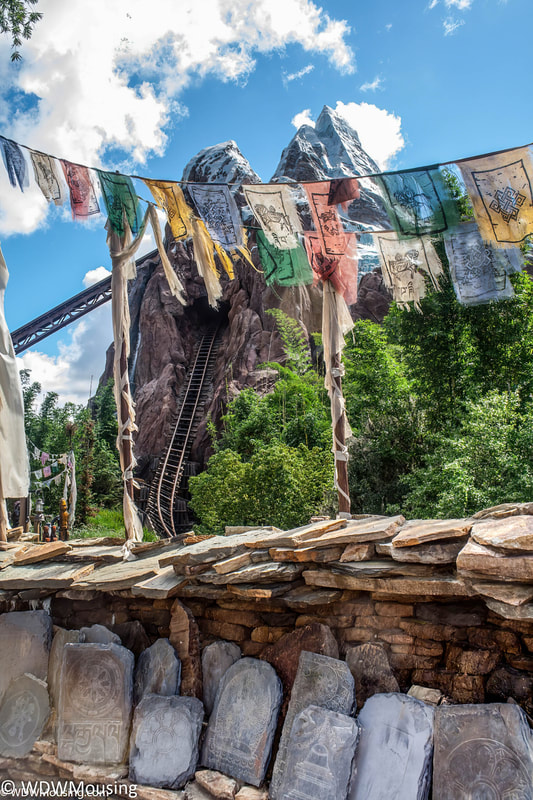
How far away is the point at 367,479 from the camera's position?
887cm

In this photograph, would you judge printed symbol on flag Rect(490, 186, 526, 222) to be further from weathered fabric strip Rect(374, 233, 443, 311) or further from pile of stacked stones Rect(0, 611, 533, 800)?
pile of stacked stones Rect(0, 611, 533, 800)

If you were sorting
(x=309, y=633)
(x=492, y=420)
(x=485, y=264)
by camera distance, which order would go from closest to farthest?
(x=309, y=633)
(x=485, y=264)
(x=492, y=420)

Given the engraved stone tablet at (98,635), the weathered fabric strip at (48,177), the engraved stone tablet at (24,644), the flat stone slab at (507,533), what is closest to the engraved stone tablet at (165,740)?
the engraved stone tablet at (98,635)

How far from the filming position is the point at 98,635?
3637mm

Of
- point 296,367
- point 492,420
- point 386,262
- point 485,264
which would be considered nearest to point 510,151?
point 485,264

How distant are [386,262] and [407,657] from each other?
316cm

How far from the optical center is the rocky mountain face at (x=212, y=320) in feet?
58.2

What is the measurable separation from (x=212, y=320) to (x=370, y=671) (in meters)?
20.0

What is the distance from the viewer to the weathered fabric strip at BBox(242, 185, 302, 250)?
4344mm

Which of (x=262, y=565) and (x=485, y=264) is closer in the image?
(x=262, y=565)

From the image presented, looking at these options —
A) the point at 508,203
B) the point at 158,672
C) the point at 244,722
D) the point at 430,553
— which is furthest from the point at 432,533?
the point at 508,203

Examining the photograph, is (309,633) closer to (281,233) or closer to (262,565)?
(262,565)

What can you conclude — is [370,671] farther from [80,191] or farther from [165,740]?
[80,191]

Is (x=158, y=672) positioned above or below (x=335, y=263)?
below
